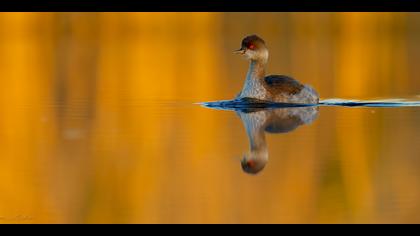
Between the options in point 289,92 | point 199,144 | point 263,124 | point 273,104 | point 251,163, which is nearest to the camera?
point 251,163

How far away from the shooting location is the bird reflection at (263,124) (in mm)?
12837

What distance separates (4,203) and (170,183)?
176 cm

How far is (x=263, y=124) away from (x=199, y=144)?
7.36 ft

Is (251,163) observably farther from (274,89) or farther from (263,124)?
(274,89)

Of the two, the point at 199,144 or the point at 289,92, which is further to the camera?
the point at 289,92

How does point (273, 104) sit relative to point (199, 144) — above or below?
above

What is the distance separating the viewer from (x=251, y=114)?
18016mm

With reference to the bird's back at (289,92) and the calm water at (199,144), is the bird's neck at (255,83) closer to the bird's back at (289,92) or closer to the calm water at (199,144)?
the bird's back at (289,92)

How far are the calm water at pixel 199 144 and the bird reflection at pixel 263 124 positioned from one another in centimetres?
3

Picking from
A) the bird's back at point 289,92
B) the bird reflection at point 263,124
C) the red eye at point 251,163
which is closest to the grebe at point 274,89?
the bird's back at point 289,92

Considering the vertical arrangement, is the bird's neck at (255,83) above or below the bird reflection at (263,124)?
above

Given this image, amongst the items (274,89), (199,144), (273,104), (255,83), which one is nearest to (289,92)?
(274,89)

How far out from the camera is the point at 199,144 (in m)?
14.4

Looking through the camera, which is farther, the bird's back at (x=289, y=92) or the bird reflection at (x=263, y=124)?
the bird's back at (x=289, y=92)
